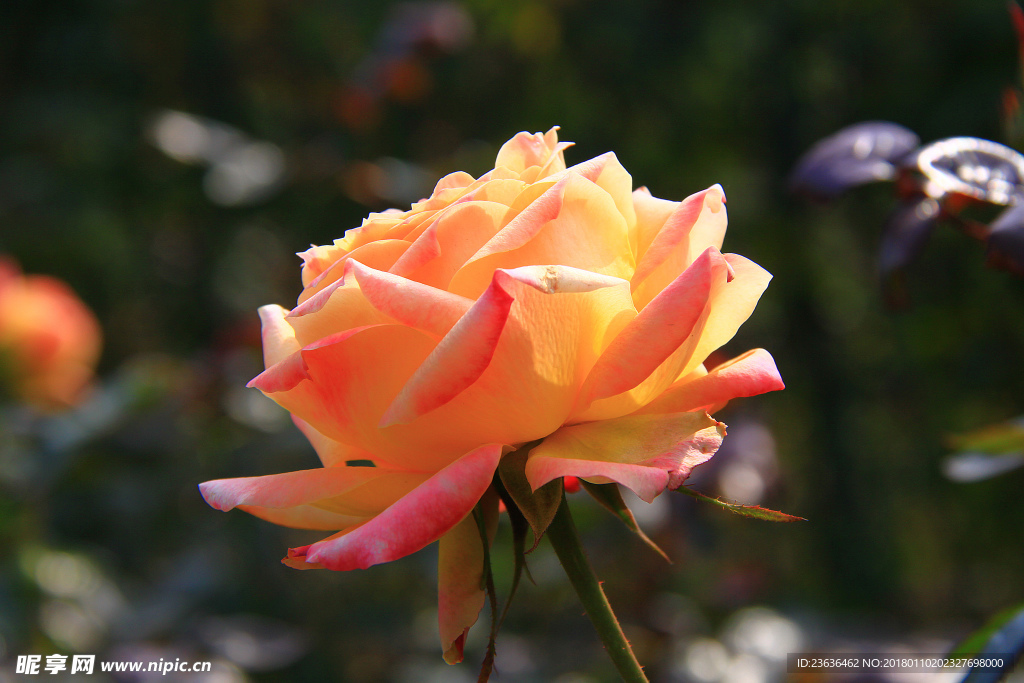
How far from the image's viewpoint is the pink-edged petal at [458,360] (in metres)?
0.27

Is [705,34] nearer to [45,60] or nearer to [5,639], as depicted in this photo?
[5,639]

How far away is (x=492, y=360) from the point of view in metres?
0.29

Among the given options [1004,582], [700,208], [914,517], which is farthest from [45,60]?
[1004,582]

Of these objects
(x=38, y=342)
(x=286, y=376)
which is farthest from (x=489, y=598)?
(x=38, y=342)

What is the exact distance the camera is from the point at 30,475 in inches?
39.8

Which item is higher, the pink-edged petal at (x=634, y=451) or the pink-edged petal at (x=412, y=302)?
the pink-edged petal at (x=412, y=302)

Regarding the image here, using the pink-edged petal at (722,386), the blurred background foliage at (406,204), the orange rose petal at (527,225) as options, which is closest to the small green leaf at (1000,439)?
the blurred background foliage at (406,204)

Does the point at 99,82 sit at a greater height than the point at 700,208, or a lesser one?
greater

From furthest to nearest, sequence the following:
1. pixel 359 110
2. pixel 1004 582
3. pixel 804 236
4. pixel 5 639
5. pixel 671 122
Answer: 1. pixel 1004 582
2. pixel 671 122
3. pixel 804 236
4. pixel 359 110
5. pixel 5 639

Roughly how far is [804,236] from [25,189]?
2.23 meters

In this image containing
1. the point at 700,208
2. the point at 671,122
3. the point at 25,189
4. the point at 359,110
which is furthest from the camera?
the point at 25,189

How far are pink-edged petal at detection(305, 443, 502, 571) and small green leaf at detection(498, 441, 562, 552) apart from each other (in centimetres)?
2

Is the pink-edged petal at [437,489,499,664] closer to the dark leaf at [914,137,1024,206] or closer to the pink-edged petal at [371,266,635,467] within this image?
the pink-edged petal at [371,266,635,467]

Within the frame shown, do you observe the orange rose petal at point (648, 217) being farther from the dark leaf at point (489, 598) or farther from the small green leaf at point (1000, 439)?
the small green leaf at point (1000, 439)
